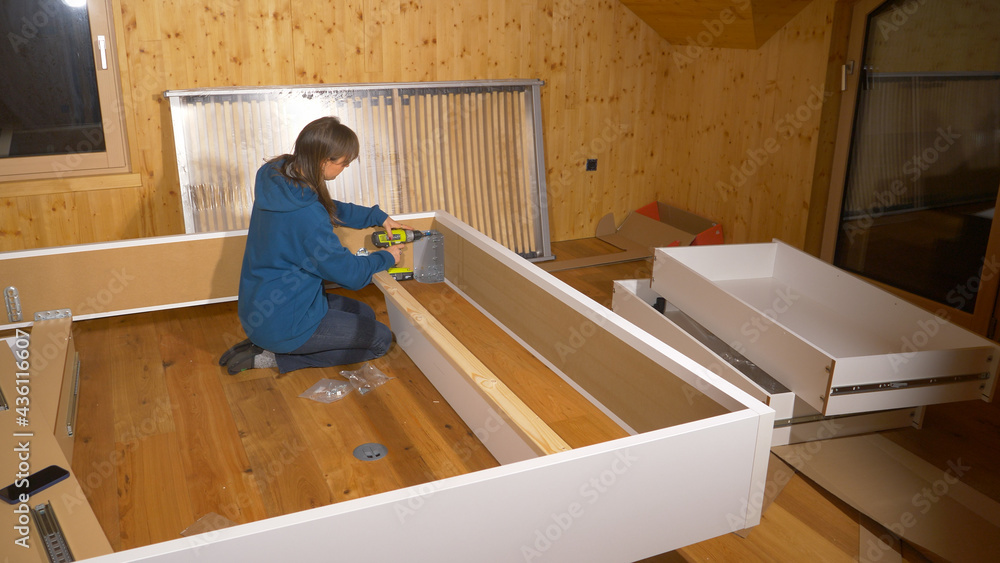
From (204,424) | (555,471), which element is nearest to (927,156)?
(555,471)

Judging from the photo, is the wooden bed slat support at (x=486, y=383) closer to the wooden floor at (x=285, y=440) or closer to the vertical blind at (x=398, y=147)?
the wooden floor at (x=285, y=440)

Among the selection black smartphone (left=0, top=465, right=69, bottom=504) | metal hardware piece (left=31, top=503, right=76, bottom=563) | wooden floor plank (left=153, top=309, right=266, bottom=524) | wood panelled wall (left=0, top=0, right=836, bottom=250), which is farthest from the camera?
wood panelled wall (left=0, top=0, right=836, bottom=250)

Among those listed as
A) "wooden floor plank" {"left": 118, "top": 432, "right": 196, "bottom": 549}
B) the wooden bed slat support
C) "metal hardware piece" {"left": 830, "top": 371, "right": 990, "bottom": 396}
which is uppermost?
the wooden bed slat support

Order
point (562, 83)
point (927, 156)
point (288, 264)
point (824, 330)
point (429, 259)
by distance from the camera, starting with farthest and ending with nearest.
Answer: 1. point (562, 83)
2. point (927, 156)
3. point (429, 259)
4. point (824, 330)
5. point (288, 264)

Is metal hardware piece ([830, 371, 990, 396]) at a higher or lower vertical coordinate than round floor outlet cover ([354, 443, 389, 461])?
higher

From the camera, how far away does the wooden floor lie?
7.13 feet

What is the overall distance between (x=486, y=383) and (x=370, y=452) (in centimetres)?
50

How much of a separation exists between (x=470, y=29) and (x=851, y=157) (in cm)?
230

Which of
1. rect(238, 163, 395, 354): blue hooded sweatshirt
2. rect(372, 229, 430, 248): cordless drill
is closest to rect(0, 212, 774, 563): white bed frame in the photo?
rect(238, 163, 395, 354): blue hooded sweatshirt

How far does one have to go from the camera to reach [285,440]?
8.03 feet

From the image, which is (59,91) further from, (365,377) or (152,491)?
(152,491)

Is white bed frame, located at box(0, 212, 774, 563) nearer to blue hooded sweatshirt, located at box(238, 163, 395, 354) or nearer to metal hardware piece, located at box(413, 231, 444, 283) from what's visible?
blue hooded sweatshirt, located at box(238, 163, 395, 354)

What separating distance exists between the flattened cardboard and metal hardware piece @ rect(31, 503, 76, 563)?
215 cm

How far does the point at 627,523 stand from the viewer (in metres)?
1.66
